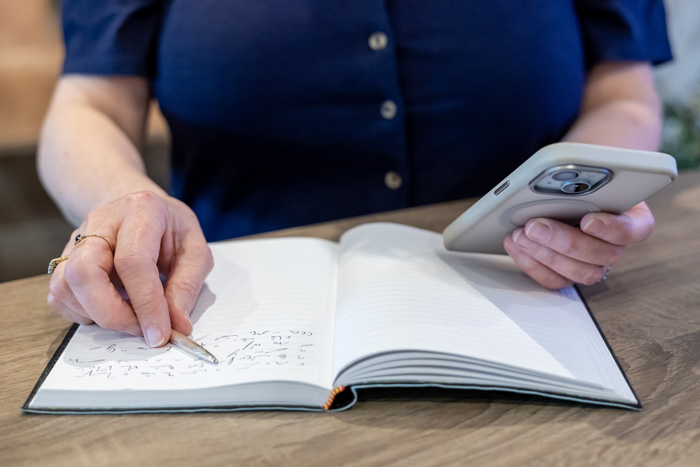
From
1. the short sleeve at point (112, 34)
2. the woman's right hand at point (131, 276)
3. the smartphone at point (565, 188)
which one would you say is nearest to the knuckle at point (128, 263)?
the woman's right hand at point (131, 276)

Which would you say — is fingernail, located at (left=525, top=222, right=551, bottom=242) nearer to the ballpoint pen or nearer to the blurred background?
the ballpoint pen

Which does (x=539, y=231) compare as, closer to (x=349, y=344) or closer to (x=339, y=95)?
(x=349, y=344)

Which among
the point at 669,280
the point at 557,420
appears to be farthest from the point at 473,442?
the point at 669,280

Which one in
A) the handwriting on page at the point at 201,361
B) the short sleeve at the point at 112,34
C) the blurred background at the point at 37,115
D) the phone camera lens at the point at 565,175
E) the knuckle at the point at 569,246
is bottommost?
the blurred background at the point at 37,115

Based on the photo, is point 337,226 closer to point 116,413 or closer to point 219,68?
point 219,68

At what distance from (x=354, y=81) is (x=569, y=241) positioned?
36 centimetres

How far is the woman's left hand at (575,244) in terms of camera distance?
0.56 meters

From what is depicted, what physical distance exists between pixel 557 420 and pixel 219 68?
580 millimetres

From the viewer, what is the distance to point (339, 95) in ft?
2.61

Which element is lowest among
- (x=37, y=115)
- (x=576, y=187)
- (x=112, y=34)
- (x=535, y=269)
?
(x=37, y=115)

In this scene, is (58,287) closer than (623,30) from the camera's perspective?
Yes

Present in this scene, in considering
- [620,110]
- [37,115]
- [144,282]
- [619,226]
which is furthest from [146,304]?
[37,115]

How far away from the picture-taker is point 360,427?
0.45 meters

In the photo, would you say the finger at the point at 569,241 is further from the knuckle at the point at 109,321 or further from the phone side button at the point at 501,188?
the knuckle at the point at 109,321
